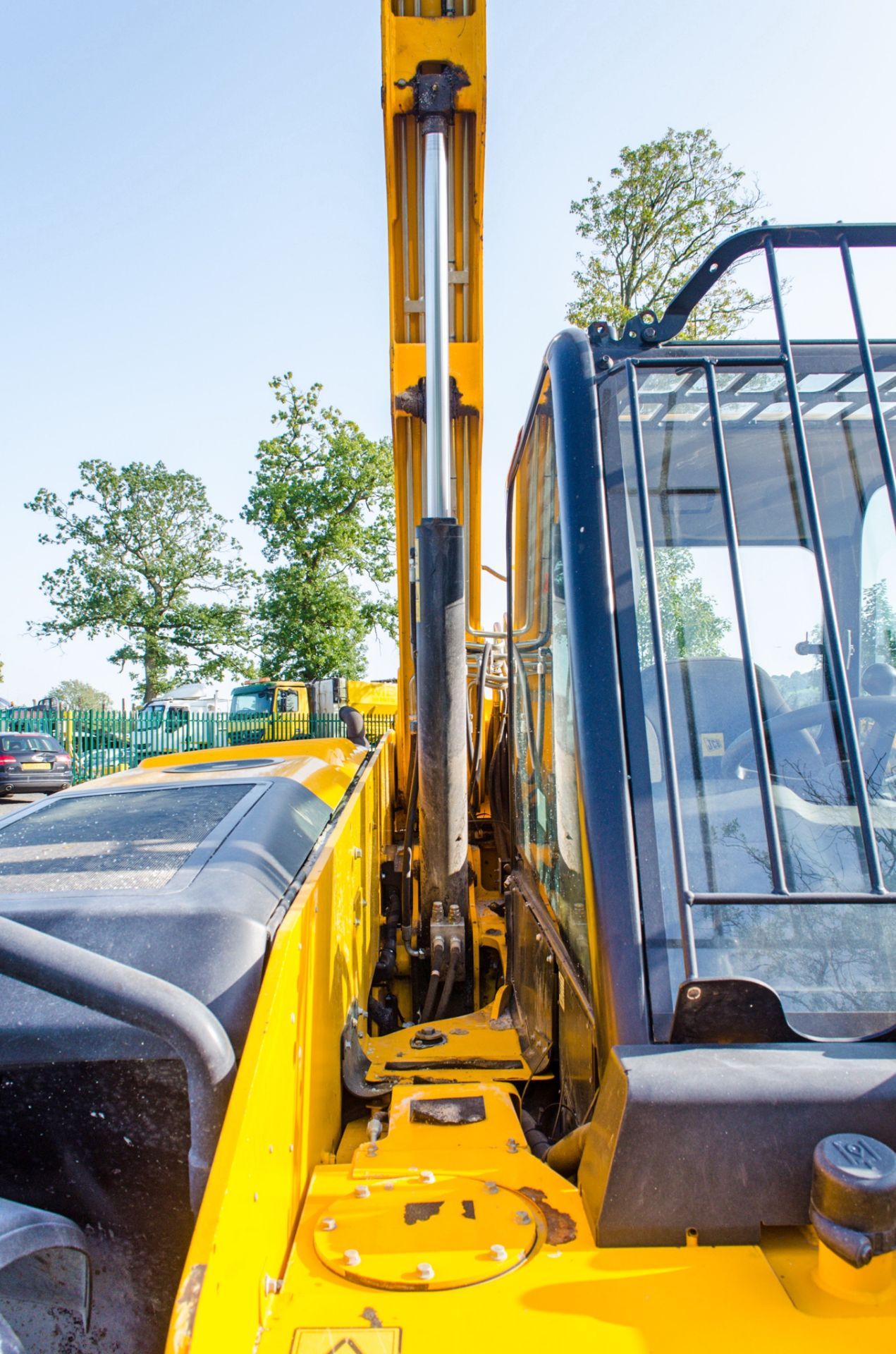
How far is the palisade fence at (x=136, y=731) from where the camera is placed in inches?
834

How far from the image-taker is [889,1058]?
1338mm

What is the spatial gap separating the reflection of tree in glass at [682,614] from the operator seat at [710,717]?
3 centimetres

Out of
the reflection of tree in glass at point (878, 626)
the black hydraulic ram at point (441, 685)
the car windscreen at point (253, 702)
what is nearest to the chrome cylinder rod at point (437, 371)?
the black hydraulic ram at point (441, 685)

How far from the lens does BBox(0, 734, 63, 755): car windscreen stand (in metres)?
19.0

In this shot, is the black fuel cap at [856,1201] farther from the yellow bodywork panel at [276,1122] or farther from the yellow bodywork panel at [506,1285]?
the yellow bodywork panel at [276,1122]

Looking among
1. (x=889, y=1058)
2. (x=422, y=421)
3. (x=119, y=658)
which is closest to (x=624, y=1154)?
(x=889, y=1058)

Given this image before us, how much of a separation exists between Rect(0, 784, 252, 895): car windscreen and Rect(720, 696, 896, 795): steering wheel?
1230 mm

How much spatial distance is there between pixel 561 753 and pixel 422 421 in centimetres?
280

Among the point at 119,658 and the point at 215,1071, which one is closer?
the point at 215,1071

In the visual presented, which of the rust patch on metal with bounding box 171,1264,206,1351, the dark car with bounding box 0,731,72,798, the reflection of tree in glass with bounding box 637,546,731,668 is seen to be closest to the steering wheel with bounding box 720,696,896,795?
the reflection of tree in glass with bounding box 637,546,731,668

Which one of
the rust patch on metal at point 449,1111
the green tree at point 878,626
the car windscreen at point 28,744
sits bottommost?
the rust patch on metal at point 449,1111

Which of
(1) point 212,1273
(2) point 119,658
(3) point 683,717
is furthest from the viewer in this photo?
(2) point 119,658

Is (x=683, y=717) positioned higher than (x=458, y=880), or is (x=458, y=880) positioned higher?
(x=683, y=717)

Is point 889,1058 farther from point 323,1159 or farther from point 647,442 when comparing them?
point 647,442
